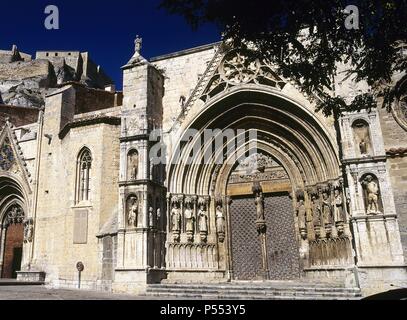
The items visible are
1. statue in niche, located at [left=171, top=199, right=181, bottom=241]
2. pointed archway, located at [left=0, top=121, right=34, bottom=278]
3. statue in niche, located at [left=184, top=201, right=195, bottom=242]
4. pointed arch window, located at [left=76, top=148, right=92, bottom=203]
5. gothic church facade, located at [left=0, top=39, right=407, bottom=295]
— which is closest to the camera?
gothic church facade, located at [left=0, top=39, right=407, bottom=295]

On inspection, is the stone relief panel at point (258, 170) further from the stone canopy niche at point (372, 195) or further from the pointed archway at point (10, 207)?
the pointed archway at point (10, 207)

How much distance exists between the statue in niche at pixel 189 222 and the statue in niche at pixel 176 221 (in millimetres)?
241

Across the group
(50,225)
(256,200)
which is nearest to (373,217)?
(256,200)

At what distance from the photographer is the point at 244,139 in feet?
43.9

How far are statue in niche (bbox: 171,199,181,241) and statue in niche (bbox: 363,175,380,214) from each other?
18.6 ft

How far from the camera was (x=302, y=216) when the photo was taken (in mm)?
11812

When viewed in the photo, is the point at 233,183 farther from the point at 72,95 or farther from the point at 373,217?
the point at 72,95

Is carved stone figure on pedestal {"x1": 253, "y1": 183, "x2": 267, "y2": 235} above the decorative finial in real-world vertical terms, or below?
below

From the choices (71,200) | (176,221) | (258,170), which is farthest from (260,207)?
(71,200)

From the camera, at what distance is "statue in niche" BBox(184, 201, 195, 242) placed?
12359mm

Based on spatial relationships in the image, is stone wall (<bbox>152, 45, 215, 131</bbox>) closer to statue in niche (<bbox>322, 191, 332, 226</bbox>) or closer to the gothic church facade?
the gothic church facade

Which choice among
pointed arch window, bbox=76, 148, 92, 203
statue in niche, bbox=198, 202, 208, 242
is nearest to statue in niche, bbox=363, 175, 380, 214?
statue in niche, bbox=198, 202, 208, 242

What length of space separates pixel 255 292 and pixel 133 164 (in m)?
5.23

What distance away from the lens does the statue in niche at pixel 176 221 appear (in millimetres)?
12250
